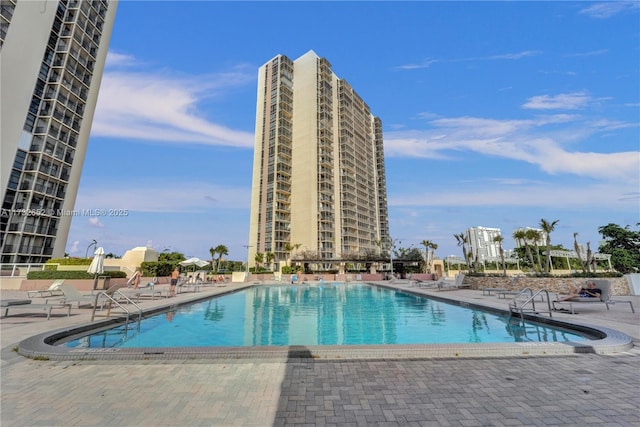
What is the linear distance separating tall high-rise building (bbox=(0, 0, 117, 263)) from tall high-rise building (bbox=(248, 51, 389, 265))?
106ft

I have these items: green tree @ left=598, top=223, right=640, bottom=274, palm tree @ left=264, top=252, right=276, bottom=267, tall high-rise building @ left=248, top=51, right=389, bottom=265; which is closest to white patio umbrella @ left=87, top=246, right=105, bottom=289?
tall high-rise building @ left=248, top=51, right=389, bottom=265

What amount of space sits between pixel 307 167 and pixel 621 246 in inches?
2263

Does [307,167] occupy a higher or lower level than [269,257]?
higher

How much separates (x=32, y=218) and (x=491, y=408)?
153 ft

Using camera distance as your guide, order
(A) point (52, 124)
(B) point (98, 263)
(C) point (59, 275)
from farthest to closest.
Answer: (A) point (52, 124) → (C) point (59, 275) → (B) point (98, 263)

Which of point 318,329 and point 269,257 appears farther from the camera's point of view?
point 269,257

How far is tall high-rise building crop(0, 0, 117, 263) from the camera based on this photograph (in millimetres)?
31297

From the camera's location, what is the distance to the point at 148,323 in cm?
891

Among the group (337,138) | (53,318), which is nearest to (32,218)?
(53,318)

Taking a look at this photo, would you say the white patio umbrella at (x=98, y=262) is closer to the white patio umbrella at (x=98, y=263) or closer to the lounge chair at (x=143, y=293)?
the white patio umbrella at (x=98, y=263)

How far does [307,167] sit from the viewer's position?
207ft

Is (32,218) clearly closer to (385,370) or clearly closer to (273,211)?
(273,211)

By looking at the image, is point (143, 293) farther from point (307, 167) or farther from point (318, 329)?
point (307, 167)

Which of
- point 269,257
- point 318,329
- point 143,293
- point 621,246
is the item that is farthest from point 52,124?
point 621,246
